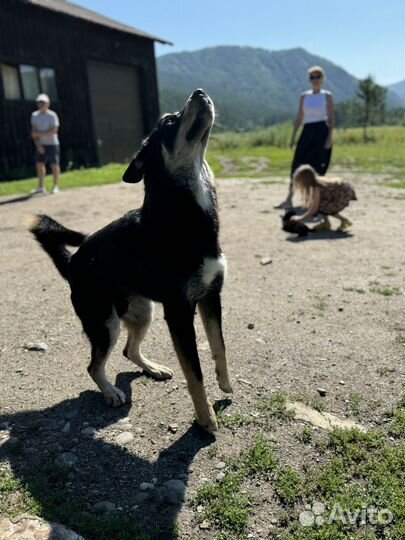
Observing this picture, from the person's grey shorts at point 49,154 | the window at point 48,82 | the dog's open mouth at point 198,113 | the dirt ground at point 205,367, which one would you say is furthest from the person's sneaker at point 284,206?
the window at point 48,82

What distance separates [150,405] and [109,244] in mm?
1107

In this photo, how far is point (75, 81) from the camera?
1906 centimetres

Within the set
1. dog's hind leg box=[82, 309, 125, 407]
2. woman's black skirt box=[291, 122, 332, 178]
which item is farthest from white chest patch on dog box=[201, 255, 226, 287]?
woman's black skirt box=[291, 122, 332, 178]

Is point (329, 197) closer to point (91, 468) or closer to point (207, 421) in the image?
point (207, 421)

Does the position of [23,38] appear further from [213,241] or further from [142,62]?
[213,241]

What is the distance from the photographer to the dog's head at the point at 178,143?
271 cm

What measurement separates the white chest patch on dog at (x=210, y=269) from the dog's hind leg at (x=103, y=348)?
69 cm

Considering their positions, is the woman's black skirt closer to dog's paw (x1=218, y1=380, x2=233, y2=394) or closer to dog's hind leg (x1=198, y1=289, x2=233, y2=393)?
dog's hind leg (x1=198, y1=289, x2=233, y2=393)

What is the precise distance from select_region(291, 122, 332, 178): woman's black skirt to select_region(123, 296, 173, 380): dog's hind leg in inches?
252

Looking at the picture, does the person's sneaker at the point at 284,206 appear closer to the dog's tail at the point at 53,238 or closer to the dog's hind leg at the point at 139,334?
the dog's hind leg at the point at 139,334

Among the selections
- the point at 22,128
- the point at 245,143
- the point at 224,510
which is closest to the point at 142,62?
the point at 22,128

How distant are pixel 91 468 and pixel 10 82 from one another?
17.8 metres

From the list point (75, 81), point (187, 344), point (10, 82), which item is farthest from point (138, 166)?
point (75, 81)

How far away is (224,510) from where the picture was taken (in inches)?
84.2
